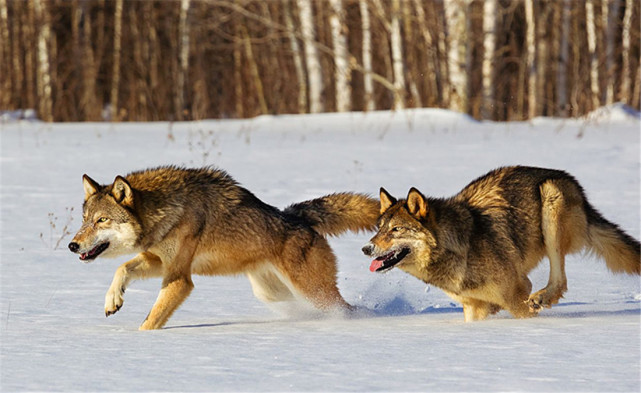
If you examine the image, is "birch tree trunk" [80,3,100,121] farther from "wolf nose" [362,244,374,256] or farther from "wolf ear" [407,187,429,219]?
"wolf nose" [362,244,374,256]

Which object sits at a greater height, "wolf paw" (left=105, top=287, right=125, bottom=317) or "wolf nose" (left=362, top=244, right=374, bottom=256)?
"wolf nose" (left=362, top=244, right=374, bottom=256)

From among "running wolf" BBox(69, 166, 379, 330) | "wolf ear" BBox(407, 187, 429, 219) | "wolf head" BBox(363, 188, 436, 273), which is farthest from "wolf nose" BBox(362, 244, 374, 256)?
"running wolf" BBox(69, 166, 379, 330)

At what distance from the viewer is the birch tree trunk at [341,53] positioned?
801 inches

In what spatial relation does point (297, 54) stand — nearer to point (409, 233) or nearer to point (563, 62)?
point (563, 62)

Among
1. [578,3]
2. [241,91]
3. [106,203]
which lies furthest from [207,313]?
[578,3]

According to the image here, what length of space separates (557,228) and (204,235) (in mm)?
2513

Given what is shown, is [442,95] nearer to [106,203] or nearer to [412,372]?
[106,203]

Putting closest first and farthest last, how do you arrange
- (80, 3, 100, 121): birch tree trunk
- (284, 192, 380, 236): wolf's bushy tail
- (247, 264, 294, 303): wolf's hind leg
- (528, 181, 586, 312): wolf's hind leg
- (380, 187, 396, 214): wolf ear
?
1. (380, 187, 396, 214): wolf ear
2. (528, 181, 586, 312): wolf's hind leg
3. (247, 264, 294, 303): wolf's hind leg
4. (284, 192, 380, 236): wolf's bushy tail
5. (80, 3, 100, 121): birch tree trunk

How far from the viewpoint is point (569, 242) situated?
640 cm

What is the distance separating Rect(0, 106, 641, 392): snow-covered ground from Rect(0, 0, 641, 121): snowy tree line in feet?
17.9

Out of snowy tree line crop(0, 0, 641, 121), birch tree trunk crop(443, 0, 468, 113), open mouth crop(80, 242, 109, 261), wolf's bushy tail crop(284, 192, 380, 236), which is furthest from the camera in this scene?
snowy tree line crop(0, 0, 641, 121)

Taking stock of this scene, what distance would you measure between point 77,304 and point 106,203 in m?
0.81

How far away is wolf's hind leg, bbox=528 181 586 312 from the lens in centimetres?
619

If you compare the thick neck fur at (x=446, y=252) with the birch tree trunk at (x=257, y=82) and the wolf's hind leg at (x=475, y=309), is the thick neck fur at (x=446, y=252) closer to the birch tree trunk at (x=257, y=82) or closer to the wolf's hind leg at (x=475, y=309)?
the wolf's hind leg at (x=475, y=309)
